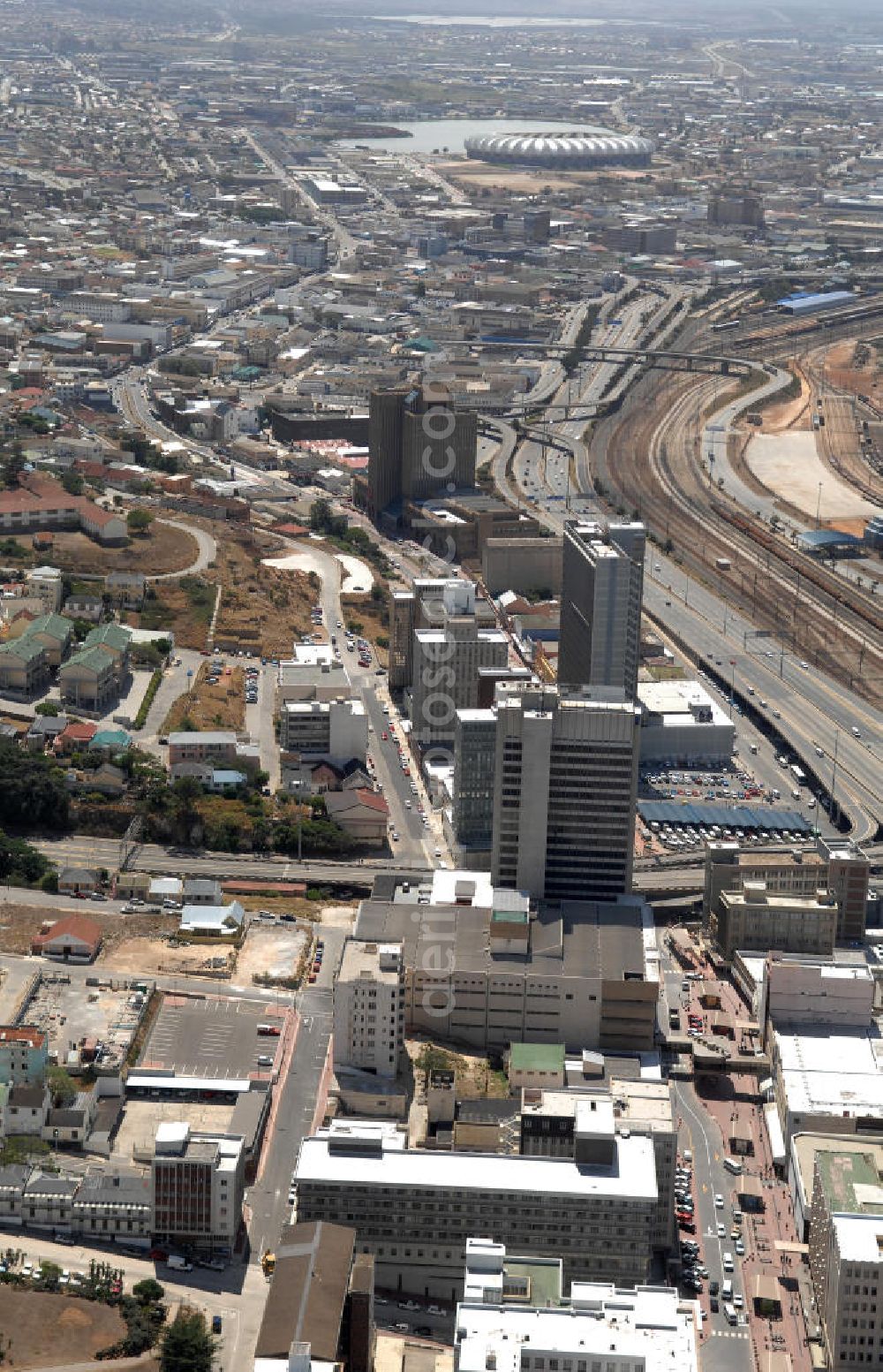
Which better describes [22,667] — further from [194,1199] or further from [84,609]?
[194,1199]

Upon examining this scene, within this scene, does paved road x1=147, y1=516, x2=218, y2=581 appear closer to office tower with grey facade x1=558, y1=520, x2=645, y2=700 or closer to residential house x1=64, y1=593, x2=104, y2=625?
residential house x1=64, y1=593, x2=104, y2=625

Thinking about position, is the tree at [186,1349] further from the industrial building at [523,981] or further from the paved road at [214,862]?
the paved road at [214,862]

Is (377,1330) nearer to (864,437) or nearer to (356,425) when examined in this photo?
(356,425)

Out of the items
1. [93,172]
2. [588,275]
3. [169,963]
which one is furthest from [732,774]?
[93,172]

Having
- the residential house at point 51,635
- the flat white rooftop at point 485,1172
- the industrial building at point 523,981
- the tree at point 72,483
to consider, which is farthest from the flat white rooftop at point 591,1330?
the tree at point 72,483

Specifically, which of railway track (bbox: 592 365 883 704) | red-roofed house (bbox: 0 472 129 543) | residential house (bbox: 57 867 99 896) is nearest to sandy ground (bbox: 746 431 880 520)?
railway track (bbox: 592 365 883 704)

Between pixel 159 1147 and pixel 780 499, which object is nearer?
pixel 159 1147

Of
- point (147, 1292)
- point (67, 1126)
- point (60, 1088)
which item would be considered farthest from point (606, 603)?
point (147, 1292)
